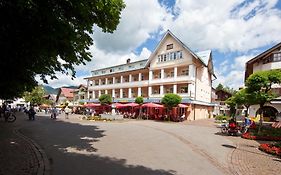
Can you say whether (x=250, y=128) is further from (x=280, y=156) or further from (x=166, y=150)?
(x=166, y=150)

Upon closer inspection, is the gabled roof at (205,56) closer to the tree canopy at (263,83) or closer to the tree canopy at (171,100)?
the tree canopy at (171,100)

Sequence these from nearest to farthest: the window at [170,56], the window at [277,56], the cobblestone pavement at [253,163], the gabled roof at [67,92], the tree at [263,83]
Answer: the cobblestone pavement at [253,163], the tree at [263,83], the window at [277,56], the window at [170,56], the gabled roof at [67,92]

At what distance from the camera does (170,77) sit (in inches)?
1591

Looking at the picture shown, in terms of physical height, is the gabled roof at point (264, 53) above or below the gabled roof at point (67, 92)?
above

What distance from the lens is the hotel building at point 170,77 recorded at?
126 ft

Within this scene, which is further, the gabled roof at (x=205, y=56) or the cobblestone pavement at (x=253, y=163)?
the gabled roof at (x=205, y=56)

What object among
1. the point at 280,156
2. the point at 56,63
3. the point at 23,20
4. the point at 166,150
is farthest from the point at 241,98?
the point at 23,20

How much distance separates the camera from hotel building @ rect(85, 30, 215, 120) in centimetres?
3850

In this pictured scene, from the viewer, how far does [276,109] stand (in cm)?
3797

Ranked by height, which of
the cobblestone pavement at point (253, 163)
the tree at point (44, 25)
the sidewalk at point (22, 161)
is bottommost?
the cobblestone pavement at point (253, 163)

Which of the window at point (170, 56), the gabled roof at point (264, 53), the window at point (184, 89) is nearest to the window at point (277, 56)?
the gabled roof at point (264, 53)

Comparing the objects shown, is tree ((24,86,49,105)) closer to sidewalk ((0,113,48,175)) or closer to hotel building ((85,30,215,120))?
hotel building ((85,30,215,120))

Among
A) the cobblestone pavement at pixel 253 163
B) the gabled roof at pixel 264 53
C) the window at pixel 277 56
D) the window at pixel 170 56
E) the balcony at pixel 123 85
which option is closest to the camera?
the cobblestone pavement at pixel 253 163

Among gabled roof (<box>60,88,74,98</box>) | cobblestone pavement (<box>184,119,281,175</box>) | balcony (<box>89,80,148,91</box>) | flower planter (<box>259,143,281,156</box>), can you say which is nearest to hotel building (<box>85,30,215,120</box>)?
balcony (<box>89,80,148,91</box>)
